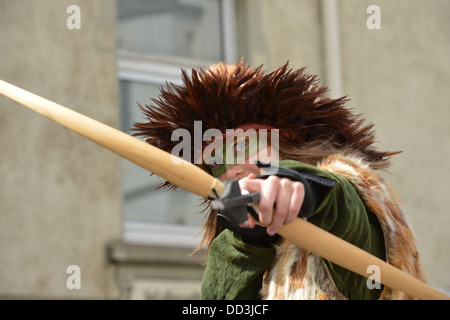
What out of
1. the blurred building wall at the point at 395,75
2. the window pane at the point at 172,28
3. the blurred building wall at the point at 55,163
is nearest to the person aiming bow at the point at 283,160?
the blurred building wall at the point at 55,163

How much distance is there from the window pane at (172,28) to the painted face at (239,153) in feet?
9.38

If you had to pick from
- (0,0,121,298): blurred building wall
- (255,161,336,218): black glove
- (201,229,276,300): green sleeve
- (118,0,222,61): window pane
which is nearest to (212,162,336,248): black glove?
(255,161,336,218): black glove

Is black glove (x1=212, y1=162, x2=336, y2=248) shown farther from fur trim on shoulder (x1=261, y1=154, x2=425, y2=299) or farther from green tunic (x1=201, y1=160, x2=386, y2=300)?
fur trim on shoulder (x1=261, y1=154, x2=425, y2=299)

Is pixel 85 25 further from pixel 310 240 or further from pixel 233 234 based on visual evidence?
pixel 310 240

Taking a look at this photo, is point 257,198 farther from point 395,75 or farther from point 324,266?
point 395,75

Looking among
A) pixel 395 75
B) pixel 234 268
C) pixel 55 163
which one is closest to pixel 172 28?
pixel 55 163

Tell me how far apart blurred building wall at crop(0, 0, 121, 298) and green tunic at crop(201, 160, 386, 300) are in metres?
2.19

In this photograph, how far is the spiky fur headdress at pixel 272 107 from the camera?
1.66 metres

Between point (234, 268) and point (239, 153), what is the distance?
9.5 inches

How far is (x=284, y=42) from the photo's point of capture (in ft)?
15.5

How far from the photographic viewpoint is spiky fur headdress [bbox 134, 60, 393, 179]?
1.66m

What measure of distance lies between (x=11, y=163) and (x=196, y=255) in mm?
1075

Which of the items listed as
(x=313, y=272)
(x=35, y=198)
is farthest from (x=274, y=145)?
(x=35, y=198)

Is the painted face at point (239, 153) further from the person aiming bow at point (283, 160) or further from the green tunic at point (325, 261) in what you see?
the green tunic at point (325, 261)
